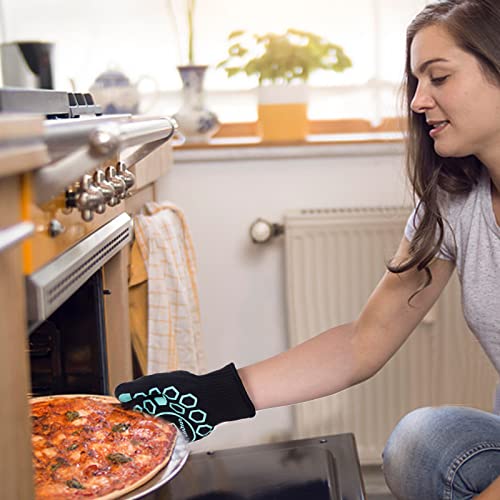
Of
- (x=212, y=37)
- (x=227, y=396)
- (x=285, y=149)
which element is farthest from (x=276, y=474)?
(x=212, y=37)

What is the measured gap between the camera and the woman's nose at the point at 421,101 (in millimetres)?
1435

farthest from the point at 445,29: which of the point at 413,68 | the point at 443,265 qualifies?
the point at 443,265

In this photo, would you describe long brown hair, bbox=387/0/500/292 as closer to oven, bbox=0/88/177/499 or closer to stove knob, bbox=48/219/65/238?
oven, bbox=0/88/177/499

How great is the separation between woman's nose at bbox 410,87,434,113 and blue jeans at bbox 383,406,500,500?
1.73 ft

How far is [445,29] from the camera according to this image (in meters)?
1.40

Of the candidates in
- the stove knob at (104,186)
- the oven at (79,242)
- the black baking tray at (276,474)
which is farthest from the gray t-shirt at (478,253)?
the stove knob at (104,186)

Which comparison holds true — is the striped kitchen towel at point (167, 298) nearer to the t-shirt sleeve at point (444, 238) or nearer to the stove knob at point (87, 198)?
the t-shirt sleeve at point (444, 238)

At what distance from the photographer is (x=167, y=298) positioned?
1.81m

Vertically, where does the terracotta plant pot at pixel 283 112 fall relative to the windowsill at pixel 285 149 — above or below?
above

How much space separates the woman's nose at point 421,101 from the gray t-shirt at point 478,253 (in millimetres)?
186

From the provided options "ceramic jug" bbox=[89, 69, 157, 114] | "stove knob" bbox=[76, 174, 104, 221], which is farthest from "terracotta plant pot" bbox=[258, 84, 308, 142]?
"stove knob" bbox=[76, 174, 104, 221]

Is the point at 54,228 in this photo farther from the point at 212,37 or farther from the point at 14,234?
the point at 212,37

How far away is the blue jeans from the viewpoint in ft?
4.83

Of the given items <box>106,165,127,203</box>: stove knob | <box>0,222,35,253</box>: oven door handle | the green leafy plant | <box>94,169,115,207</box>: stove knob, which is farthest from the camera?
the green leafy plant
